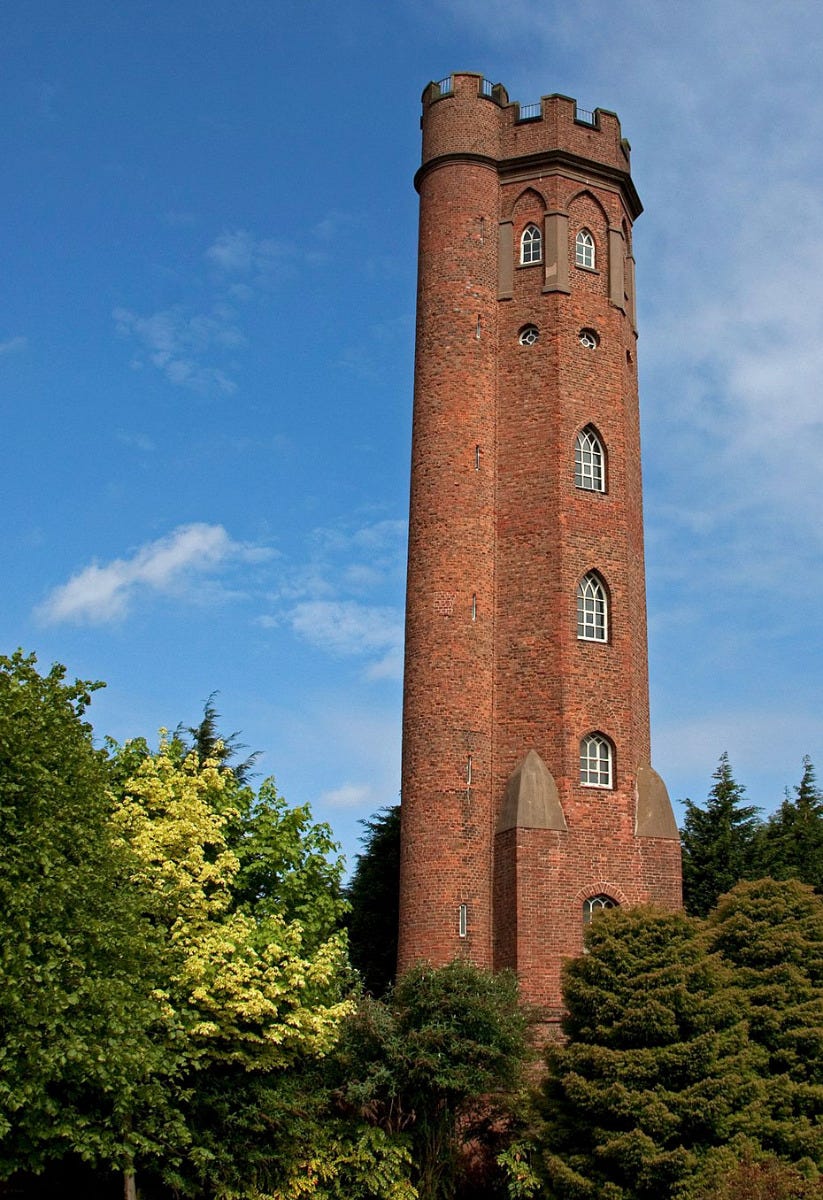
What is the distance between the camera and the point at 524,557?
3334 centimetres

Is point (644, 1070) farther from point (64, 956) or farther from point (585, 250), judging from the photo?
point (585, 250)

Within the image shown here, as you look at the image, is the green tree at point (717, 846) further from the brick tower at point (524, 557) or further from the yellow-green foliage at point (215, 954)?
the yellow-green foliage at point (215, 954)

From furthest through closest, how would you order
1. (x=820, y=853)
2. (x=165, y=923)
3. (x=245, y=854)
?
(x=820, y=853) < (x=245, y=854) < (x=165, y=923)

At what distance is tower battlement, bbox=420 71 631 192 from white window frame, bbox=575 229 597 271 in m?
2.00

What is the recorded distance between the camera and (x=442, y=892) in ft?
100

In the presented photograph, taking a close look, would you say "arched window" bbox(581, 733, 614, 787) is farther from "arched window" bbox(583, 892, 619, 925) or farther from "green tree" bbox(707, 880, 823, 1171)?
"green tree" bbox(707, 880, 823, 1171)

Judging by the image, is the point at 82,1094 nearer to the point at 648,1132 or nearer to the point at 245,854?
the point at 245,854

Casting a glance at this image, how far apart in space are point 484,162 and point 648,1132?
81.2 ft

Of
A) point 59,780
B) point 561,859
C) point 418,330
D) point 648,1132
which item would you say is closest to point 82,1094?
point 59,780

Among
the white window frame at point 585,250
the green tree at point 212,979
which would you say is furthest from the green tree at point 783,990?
the white window frame at point 585,250

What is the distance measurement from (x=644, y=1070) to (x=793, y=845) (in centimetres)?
1835

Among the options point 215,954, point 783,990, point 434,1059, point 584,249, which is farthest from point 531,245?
point 434,1059

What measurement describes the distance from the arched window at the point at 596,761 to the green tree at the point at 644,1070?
735 cm

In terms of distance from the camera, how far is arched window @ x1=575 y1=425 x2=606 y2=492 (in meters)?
34.2
